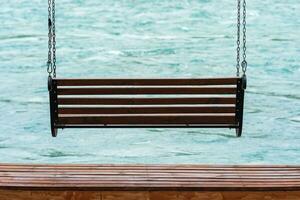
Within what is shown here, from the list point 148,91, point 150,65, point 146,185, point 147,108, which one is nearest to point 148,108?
point 147,108

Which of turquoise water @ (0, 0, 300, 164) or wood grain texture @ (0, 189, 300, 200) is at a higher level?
wood grain texture @ (0, 189, 300, 200)

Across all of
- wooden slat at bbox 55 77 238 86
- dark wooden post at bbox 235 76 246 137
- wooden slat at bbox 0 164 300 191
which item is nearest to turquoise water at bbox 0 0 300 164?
dark wooden post at bbox 235 76 246 137

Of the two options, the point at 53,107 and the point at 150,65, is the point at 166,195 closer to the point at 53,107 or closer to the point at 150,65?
the point at 53,107

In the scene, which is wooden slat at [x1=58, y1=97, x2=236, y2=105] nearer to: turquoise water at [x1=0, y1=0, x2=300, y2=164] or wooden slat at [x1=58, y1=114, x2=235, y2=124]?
wooden slat at [x1=58, y1=114, x2=235, y2=124]

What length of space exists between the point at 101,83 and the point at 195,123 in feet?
2.14

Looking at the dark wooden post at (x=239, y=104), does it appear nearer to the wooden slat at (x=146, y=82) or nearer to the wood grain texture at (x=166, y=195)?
the wooden slat at (x=146, y=82)

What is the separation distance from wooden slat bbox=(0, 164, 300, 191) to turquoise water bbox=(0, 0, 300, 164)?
454cm

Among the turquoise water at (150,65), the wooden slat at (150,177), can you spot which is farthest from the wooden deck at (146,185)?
the turquoise water at (150,65)

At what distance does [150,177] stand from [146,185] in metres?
0.12

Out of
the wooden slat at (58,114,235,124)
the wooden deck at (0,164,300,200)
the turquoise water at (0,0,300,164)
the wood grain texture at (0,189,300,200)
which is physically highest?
the wooden slat at (58,114,235,124)

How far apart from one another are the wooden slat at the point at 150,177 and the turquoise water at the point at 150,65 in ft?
14.9

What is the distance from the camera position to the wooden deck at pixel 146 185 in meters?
4.30

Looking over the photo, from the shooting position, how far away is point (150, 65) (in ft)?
52.3

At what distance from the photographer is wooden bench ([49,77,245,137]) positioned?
485 cm
